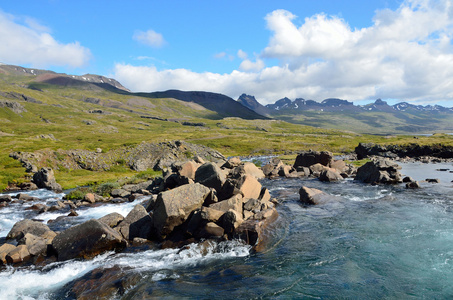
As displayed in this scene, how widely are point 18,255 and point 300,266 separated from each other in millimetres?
20685

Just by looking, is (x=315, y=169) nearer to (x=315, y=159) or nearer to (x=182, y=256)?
(x=315, y=159)

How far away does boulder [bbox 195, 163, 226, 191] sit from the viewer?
3145cm

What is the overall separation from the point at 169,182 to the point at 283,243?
24889 mm

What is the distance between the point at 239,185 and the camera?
1164 inches

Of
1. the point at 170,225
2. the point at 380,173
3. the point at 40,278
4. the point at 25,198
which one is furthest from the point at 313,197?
the point at 25,198

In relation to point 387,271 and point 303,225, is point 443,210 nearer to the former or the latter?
point 303,225

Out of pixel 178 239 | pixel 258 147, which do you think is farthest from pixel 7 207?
pixel 258 147

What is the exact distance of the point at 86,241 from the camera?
20141 mm

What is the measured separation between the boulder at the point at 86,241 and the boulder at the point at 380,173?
43.6 metres

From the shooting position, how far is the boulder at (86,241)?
65.0 feet

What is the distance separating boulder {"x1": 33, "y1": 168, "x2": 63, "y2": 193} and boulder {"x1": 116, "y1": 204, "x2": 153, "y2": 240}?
3124 centimetres

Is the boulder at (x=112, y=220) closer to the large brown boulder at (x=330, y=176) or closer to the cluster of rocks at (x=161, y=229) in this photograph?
the cluster of rocks at (x=161, y=229)

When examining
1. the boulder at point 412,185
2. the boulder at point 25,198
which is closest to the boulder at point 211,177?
the boulder at point 25,198

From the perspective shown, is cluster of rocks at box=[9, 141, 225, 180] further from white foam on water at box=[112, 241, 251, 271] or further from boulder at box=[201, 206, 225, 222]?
white foam on water at box=[112, 241, 251, 271]
